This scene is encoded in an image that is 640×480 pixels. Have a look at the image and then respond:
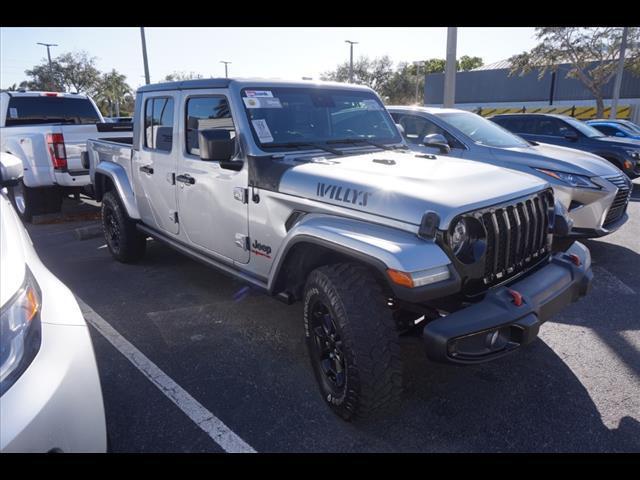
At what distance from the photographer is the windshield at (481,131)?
6.29 m

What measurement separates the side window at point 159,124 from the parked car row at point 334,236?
0.02 m

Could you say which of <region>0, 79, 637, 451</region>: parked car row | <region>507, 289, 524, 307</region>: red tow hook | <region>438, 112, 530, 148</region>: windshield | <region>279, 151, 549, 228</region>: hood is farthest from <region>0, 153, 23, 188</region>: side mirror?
<region>438, 112, 530, 148</region>: windshield

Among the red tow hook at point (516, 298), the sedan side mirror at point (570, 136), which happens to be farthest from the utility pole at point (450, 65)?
the red tow hook at point (516, 298)

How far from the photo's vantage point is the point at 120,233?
17.4 feet

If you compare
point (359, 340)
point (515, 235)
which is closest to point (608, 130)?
point (515, 235)

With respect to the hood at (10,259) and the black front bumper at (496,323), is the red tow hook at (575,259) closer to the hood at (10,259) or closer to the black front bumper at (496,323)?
the black front bumper at (496,323)

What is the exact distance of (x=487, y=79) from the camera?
38344 mm

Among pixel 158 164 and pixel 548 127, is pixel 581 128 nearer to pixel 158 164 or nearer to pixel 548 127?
pixel 548 127

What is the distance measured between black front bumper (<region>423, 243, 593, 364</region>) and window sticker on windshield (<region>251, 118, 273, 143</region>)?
180cm

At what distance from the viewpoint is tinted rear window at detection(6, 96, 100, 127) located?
26.9ft

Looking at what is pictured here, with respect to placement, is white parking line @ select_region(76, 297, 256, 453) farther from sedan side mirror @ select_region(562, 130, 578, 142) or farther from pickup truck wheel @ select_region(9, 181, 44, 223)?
sedan side mirror @ select_region(562, 130, 578, 142)

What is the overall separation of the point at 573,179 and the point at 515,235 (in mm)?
3247
